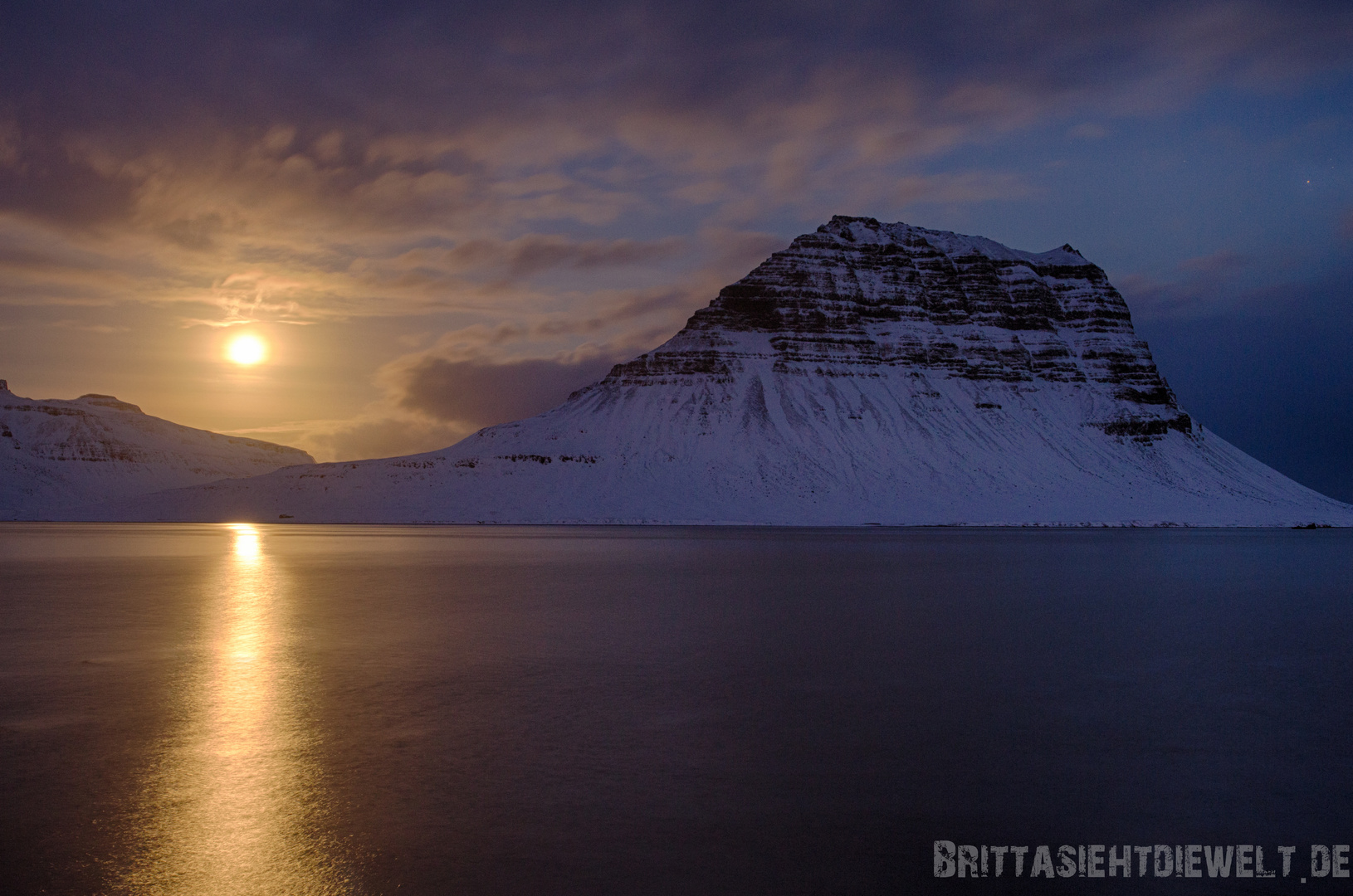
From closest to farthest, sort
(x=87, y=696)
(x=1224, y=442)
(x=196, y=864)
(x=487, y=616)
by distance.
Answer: (x=196, y=864)
(x=87, y=696)
(x=487, y=616)
(x=1224, y=442)

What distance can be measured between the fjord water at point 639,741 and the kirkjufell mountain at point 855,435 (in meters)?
105

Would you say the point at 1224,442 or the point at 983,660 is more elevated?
the point at 1224,442

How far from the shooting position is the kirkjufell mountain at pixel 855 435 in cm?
13388

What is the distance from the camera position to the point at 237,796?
28.1 feet

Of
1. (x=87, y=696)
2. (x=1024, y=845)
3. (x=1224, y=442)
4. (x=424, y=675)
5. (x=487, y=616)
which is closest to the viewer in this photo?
(x=1024, y=845)

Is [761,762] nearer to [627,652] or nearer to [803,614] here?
[627,652]

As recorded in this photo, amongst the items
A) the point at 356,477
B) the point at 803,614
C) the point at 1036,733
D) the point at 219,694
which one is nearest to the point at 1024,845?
the point at 1036,733

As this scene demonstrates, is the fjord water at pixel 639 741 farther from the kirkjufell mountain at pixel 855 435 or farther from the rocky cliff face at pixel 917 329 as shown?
the rocky cliff face at pixel 917 329

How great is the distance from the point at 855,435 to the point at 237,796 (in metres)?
150

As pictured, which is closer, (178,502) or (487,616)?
(487,616)

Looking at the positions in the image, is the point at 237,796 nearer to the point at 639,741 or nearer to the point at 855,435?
the point at 639,741

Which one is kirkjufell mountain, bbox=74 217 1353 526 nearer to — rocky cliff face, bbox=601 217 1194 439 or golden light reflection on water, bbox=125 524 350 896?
rocky cliff face, bbox=601 217 1194 439

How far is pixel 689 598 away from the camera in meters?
26.6

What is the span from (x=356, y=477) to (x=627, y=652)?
131 metres
